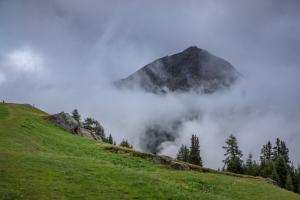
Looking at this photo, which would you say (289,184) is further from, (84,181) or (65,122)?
(84,181)

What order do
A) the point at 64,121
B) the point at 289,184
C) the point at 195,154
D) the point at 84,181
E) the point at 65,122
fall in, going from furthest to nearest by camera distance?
the point at 195,154, the point at 289,184, the point at 65,122, the point at 64,121, the point at 84,181

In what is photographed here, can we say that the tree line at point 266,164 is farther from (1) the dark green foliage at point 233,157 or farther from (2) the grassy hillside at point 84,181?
Answer: (2) the grassy hillside at point 84,181

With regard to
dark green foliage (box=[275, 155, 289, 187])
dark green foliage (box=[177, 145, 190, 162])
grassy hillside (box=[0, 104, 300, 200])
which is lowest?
grassy hillside (box=[0, 104, 300, 200])

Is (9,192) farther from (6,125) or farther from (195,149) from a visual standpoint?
(195,149)

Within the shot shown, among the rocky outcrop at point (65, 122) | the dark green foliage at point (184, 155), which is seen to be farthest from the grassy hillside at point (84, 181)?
the dark green foliage at point (184, 155)

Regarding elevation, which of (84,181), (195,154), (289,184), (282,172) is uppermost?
(195,154)

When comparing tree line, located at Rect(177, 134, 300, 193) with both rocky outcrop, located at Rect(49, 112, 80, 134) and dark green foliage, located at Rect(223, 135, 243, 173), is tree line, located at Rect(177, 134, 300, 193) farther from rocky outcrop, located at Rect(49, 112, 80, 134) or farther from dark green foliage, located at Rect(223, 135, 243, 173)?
rocky outcrop, located at Rect(49, 112, 80, 134)

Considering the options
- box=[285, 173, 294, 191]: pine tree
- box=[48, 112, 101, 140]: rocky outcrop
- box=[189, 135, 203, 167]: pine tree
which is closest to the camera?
box=[48, 112, 101, 140]: rocky outcrop

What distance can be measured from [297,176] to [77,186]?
417 ft

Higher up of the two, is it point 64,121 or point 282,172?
point 64,121

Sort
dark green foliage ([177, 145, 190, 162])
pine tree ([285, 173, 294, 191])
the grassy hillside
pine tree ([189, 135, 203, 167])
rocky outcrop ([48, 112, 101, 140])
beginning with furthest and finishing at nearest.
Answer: dark green foliage ([177, 145, 190, 162]) → pine tree ([189, 135, 203, 167]) → pine tree ([285, 173, 294, 191]) → rocky outcrop ([48, 112, 101, 140]) → the grassy hillside

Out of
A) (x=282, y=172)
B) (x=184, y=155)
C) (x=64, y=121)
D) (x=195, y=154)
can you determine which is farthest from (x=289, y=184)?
(x=64, y=121)

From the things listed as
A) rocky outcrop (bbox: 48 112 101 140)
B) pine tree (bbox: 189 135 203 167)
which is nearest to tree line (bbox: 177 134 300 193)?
pine tree (bbox: 189 135 203 167)

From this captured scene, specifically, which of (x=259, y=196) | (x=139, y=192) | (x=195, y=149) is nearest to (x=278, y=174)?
(x=195, y=149)
